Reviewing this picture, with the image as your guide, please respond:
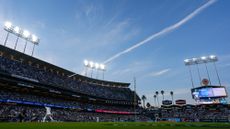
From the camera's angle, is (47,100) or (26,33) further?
(47,100)

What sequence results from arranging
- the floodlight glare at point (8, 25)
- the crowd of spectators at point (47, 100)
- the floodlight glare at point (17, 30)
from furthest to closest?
the floodlight glare at point (17, 30) < the floodlight glare at point (8, 25) < the crowd of spectators at point (47, 100)

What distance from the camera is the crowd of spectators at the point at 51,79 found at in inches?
2136

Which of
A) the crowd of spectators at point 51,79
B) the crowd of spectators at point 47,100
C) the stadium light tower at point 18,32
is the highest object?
the stadium light tower at point 18,32

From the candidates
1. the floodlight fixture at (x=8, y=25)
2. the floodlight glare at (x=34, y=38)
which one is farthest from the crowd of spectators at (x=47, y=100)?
the floodlight fixture at (x=8, y=25)

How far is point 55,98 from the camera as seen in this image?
66.6 metres

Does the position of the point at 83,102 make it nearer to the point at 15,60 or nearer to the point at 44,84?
the point at 44,84

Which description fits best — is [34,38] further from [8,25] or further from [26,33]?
[8,25]

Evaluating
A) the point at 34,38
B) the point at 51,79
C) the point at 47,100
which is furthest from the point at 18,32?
the point at 47,100

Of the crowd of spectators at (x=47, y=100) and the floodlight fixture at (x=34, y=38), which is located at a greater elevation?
the floodlight fixture at (x=34, y=38)

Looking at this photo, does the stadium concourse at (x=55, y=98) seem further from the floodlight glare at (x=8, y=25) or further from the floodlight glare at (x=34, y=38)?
the floodlight glare at (x=8, y=25)

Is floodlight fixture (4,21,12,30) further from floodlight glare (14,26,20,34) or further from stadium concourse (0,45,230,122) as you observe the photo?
stadium concourse (0,45,230,122)

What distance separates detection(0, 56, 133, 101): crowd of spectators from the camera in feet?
178

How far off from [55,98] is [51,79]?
784cm

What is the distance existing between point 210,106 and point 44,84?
74.5 meters
